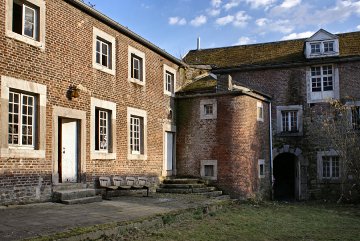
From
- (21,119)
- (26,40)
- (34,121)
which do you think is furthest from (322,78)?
(21,119)

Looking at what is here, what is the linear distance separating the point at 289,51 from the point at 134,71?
10321 mm

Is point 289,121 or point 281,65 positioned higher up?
point 281,65

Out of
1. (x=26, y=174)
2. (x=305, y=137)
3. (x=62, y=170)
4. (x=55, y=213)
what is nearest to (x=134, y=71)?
(x=62, y=170)

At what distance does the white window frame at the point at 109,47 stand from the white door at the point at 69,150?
2.41m

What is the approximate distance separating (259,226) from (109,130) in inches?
273

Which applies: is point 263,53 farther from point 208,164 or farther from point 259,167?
point 208,164

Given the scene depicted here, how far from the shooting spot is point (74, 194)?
12773 millimetres

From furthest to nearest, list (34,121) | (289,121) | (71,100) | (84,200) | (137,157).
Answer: (289,121) → (137,157) → (71,100) → (84,200) → (34,121)

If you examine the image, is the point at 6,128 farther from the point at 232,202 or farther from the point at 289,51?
the point at 289,51

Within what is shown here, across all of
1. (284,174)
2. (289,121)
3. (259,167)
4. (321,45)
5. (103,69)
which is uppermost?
(321,45)

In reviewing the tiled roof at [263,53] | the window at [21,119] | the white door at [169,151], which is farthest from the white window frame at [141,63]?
the tiled roof at [263,53]

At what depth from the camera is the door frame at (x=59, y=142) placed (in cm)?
1281

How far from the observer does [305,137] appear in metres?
22.5

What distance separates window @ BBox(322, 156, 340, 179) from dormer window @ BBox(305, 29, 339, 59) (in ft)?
17.9
